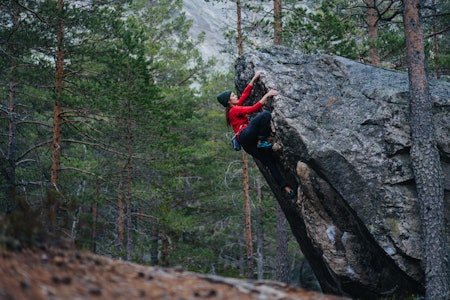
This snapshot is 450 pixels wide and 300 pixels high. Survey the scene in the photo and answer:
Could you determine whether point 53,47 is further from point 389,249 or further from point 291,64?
point 389,249

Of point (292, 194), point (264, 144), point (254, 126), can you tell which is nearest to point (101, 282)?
point (254, 126)

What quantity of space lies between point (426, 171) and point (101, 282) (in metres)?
6.11

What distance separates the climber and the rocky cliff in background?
0.64 feet

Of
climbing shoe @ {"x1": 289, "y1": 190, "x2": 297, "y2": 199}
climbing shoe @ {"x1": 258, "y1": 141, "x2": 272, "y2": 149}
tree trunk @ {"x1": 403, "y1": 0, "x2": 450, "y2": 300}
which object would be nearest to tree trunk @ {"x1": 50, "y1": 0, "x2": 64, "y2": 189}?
climbing shoe @ {"x1": 258, "y1": 141, "x2": 272, "y2": 149}

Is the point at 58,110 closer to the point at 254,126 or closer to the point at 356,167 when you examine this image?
the point at 254,126

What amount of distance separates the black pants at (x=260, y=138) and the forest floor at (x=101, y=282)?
155 inches

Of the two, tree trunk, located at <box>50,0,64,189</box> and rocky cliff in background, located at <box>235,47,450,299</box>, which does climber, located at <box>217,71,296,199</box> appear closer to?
rocky cliff in background, located at <box>235,47,450,299</box>

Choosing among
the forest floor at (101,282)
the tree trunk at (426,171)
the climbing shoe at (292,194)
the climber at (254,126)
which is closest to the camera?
the forest floor at (101,282)

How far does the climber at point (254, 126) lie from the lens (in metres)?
8.60

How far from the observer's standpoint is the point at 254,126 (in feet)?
28.2

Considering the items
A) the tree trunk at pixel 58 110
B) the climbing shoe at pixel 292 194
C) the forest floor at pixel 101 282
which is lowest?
the forest floor at pixel 101 282

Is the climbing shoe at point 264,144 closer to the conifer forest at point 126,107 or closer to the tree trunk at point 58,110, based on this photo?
the conifer forest at point 126,107

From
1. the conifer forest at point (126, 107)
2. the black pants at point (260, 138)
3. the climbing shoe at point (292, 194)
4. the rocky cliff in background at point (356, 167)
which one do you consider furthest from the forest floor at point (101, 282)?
the climbing shoe at point (292, 194)

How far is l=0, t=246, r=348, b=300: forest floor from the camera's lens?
3561mm
